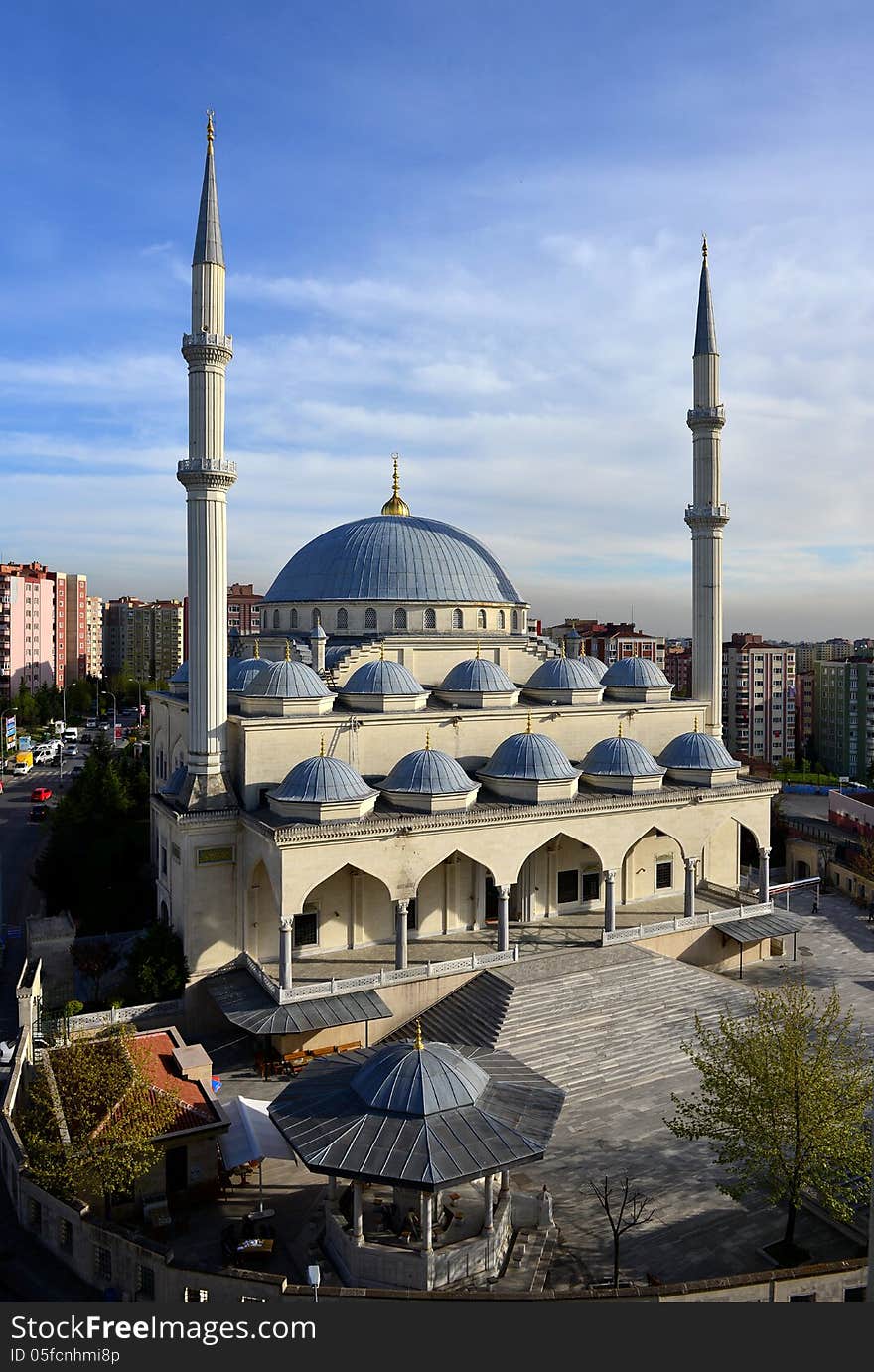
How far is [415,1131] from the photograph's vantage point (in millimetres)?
9758

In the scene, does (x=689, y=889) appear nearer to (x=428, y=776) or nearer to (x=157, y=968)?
(x=428, y=776)

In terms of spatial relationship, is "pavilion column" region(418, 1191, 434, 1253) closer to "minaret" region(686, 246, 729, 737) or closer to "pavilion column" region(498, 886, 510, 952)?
"pavilion column" region(498, 886, 510, 952)

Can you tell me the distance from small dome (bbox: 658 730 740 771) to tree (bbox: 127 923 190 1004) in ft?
40.5

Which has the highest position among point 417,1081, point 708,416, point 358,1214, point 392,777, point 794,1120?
point 708,416

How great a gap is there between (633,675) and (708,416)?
767 cm

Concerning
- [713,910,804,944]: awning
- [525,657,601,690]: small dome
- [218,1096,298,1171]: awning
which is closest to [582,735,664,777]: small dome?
[525,657,601,690]: small dome

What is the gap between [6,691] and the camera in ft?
220

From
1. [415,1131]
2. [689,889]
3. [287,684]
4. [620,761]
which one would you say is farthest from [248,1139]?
[620,761]

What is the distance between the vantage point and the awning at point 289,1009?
50.6 feet

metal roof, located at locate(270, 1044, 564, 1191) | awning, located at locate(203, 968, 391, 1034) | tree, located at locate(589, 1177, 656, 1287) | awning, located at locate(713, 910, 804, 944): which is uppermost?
metal roof, located at locate(270, 1044, 564, 1191)

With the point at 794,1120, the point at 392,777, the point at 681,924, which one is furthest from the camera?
the point at 681,924

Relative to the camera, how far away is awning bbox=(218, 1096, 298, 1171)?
37.8ft

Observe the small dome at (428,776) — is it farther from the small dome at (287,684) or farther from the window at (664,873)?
the window at (664,873)

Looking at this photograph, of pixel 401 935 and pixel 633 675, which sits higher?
pixel 633 675
